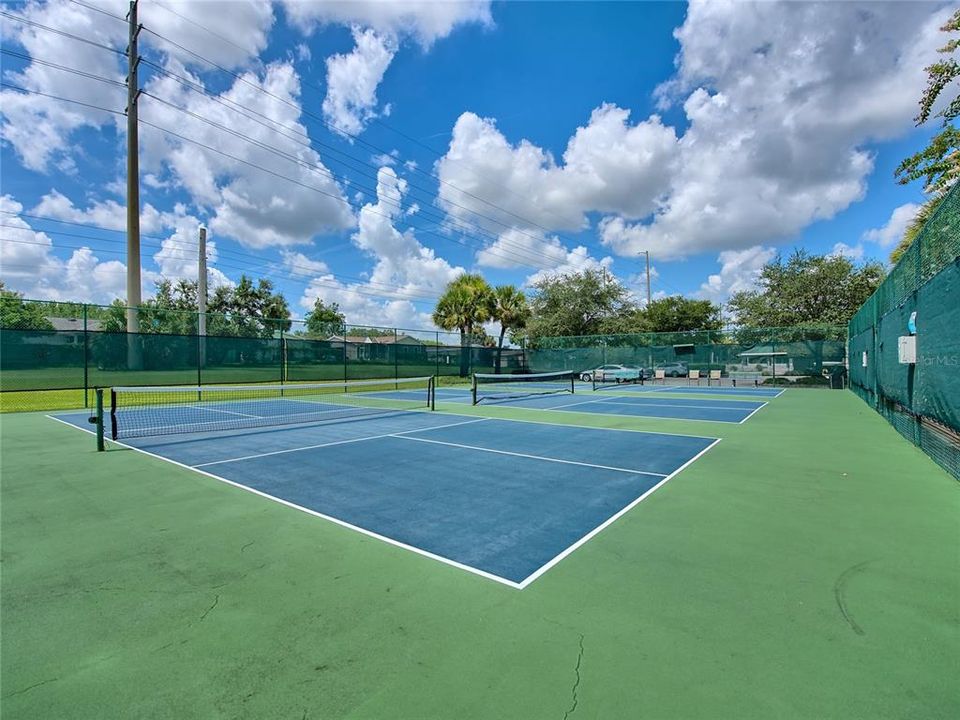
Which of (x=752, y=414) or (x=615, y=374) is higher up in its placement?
(x=615, y=374)

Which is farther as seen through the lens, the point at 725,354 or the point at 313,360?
the point at 725,354

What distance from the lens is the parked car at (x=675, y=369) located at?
107 feet

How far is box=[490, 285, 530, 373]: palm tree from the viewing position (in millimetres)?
33275

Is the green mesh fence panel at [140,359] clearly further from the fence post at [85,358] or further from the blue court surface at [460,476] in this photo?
the blue court surface at [460,476]

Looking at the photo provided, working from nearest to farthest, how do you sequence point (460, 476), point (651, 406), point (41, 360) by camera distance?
1. point (460, 476)
2. point (41, 360)
3. point (651, 406)

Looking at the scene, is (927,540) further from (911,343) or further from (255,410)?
(255,410)

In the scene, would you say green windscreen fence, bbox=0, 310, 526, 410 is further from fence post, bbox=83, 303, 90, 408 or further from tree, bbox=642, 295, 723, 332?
tree, bbox=642, 295, 723, 332

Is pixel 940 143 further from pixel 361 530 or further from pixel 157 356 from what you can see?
pixel 157 356

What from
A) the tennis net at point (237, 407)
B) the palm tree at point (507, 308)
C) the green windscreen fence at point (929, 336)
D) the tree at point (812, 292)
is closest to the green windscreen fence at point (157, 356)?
the tennis net at point (237, 407)

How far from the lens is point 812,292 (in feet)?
123

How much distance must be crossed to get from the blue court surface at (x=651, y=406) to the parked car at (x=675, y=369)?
43.8 ft

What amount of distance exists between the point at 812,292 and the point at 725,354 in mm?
13577

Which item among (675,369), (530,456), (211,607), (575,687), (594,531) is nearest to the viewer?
(575,687)

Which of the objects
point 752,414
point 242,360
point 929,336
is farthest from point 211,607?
point 242,360
